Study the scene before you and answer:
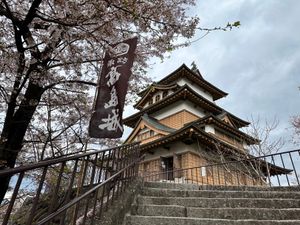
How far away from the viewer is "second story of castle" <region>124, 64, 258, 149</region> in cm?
1655

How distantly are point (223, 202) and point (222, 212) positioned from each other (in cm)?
36

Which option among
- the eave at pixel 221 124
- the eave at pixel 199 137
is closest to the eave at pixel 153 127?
the eave at pixel 199 137

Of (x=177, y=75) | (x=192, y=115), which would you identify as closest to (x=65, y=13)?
(x=192, y=115)

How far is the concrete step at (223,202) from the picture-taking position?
3.84m

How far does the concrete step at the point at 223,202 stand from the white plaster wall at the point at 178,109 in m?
13.6

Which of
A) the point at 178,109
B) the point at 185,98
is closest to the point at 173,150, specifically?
the point at 178,109

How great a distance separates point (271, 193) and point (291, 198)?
0.33 metres

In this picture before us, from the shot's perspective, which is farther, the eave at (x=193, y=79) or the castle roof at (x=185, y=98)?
the eave at (x=193, y=79)

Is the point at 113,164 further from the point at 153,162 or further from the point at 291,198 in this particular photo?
the point at 153,162

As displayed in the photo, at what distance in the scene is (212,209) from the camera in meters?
3.55

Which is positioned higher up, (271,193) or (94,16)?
(94,16)

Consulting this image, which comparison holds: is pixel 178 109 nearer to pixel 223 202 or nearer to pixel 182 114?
pixel 182 114

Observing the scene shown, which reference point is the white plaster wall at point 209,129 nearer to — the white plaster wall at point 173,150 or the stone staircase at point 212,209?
the white plaster wall at point 173,150

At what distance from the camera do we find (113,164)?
3.44 meters
